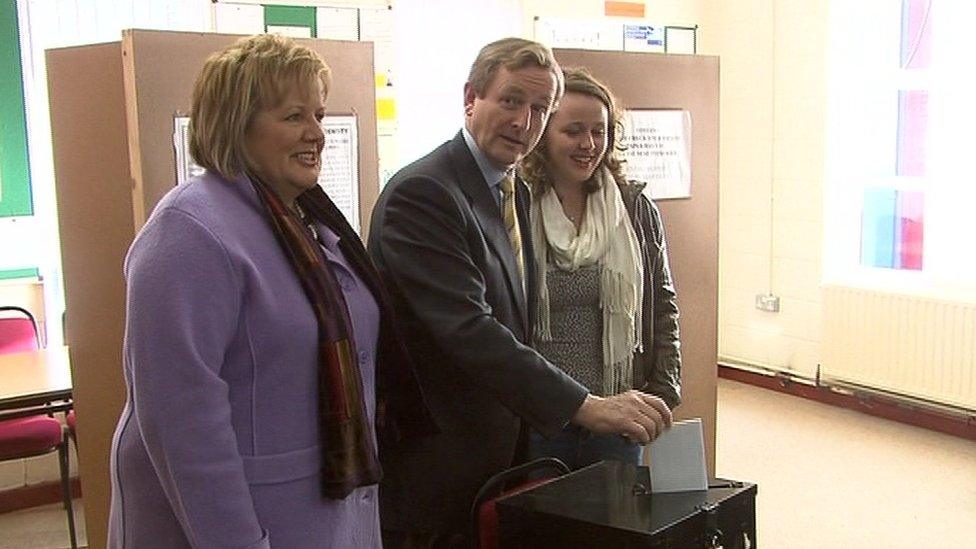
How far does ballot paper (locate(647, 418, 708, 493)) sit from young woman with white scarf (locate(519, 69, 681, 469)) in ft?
1.28

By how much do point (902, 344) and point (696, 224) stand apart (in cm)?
195

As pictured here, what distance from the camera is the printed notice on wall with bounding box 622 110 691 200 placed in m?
3.11

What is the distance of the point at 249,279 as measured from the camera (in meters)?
1.28

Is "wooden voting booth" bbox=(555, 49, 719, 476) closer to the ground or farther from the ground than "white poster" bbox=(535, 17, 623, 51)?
closer to the ground

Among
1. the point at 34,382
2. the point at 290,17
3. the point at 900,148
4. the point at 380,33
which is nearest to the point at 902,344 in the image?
the point at 900,148

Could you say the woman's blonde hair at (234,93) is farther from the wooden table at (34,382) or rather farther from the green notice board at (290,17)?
the green notice board at (290,17)

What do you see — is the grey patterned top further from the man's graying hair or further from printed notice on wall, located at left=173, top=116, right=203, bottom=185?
printed notice on wall, located at left=173, top=116, right=203, bottom=185

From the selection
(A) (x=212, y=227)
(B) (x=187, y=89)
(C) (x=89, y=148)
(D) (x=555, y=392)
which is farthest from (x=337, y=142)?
(A) (x=212, y=227)

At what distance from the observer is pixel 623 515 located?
4.88ft

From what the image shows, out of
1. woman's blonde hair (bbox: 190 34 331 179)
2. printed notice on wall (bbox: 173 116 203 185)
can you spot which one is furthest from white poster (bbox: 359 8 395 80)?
woman's blonde hair (bbox: 190 34 331 179)

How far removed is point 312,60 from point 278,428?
0.48 meters

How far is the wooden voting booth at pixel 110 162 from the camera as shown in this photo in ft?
6.82

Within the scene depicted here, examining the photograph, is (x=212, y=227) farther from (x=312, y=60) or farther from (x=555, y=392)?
(x=555, y=392)

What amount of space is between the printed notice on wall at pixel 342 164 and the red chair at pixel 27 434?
5.28 ft
